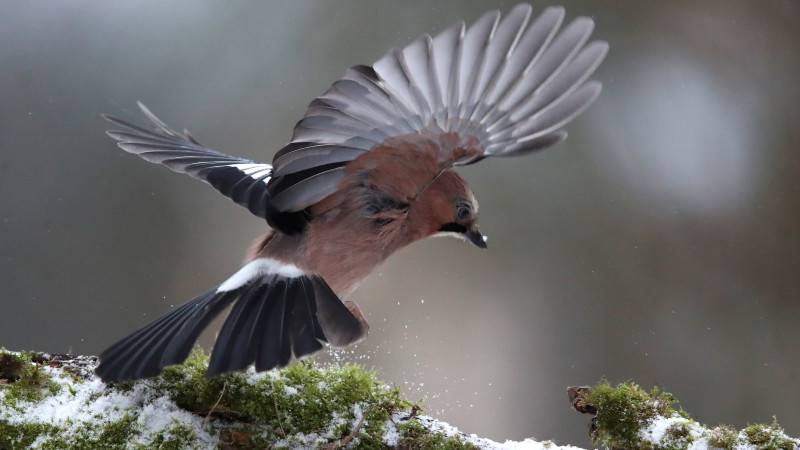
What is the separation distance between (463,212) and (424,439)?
44cm

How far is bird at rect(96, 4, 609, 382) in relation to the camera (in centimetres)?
102

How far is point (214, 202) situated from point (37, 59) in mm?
709

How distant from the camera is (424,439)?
99 cm

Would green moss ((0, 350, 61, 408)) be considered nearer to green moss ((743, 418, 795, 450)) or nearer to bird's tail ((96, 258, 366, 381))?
bird's tail ((96, 258, 366, 381))

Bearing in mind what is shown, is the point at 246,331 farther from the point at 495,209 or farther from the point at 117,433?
the point at 495,209

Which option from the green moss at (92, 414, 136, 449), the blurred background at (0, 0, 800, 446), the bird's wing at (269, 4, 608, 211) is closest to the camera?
the green moss at (92, 414, 136, 449)

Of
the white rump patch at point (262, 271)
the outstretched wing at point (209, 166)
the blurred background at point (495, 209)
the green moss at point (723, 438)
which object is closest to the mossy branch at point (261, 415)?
the green moss at point (723, 438)

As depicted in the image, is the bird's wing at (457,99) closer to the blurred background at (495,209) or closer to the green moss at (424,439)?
the green moss at (424,439)

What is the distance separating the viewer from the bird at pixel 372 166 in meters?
1.02

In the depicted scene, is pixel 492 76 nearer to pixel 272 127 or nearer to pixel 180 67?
pixel 272 127

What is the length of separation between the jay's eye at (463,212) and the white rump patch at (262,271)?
282 millimetres

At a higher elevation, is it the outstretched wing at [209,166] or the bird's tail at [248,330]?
the outstretched wing at [209,166]

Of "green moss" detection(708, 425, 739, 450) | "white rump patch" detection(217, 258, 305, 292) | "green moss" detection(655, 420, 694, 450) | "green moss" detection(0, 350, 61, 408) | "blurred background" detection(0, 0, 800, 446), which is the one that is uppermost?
"blurred background" detection(0, 0, 800, 446)

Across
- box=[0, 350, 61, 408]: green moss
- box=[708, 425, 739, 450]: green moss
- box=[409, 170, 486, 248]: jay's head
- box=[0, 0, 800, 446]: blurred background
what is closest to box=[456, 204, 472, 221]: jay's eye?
box=[409, 170, 486, 248]: jay's head
